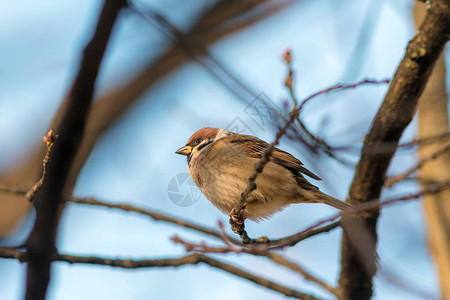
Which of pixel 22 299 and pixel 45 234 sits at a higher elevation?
pixel 45 234

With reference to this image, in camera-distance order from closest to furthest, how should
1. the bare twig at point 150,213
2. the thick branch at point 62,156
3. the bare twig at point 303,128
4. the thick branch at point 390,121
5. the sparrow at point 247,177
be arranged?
the thick branch at point 62,156 → the bare twig at point 303,128 → the thick branch at point 390,121 → the bare twig at point 150,213 → the sparrow at point 247,177

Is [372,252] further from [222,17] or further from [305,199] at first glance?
[222,17]

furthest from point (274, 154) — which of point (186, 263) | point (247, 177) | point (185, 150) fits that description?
point (186, 263)

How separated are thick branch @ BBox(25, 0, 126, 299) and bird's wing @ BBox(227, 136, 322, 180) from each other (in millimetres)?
2297

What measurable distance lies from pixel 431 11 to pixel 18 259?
9.13 ft

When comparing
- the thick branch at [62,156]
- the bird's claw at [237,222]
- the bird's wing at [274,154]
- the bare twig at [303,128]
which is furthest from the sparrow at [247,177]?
the thick branch at [62,156]

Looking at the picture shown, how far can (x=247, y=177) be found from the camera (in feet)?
12.1

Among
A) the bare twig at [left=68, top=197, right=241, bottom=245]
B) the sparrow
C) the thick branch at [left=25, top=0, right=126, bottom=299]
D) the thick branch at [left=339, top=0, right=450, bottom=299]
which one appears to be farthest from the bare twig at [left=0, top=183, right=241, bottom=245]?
the thick branch at [left=25, top=0, right=126, bottom=299]

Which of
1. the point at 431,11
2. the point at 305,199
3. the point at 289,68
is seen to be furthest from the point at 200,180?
the point at 431,11

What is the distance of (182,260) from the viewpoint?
3.23 metres

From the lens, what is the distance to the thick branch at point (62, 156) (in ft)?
4.56

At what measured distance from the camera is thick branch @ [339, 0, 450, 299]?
298 centimetres

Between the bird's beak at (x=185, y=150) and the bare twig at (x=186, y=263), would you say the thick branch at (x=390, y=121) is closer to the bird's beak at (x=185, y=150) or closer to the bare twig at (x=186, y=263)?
the bare twig at (x=186, y=263)

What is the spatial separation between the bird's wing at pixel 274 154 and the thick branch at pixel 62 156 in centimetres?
230
